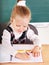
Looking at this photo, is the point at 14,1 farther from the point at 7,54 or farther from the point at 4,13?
the point at 7,54

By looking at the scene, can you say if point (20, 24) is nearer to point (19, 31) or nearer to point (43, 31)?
point (19, 31)

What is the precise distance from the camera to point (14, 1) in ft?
2.84

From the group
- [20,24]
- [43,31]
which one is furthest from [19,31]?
[43,31]

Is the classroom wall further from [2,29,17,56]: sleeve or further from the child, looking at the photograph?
[2,29,17,56]: sleeve

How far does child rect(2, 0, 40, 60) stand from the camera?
0.86 meters

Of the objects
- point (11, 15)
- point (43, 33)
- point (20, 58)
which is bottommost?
point (20, 58)

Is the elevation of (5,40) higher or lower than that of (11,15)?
lower

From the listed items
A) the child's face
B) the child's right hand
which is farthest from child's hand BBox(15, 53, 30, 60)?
the child's face

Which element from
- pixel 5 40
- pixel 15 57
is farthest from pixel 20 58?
pixel 5 40

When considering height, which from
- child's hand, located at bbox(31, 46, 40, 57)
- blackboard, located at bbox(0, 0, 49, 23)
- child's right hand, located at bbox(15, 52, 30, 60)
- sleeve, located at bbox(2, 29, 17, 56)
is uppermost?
blackboard, located at bbox(0, 0, 49, 23)

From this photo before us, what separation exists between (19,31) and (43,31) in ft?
0.48

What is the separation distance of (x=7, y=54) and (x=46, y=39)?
0.25m

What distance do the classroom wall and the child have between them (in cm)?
4

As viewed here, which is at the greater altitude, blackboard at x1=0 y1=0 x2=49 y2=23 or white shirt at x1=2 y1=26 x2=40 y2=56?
blackboard at x1=0 y1=0 x2=49 y2=23
